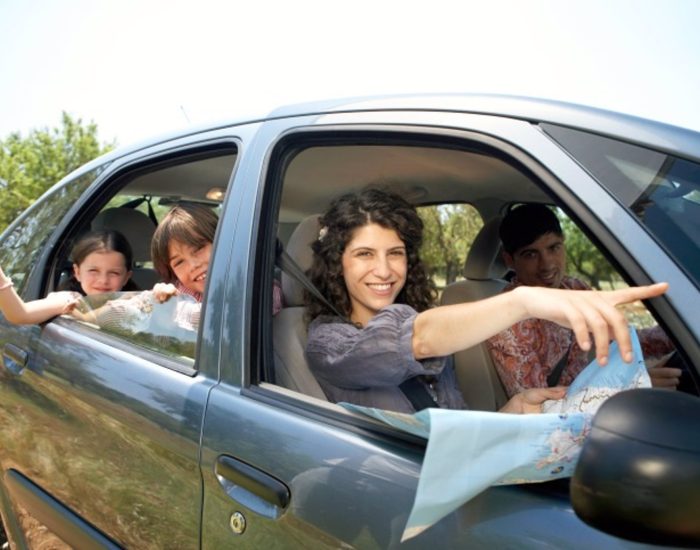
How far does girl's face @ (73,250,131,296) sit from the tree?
33606 millimetres

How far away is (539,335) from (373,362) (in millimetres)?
1092

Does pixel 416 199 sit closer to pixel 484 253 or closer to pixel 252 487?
pixel 484 253

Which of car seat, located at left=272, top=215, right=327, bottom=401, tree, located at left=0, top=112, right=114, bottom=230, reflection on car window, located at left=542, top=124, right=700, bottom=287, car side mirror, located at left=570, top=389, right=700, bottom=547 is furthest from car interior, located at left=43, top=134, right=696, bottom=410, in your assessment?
tree, located at left=0, top=112, right=114, bottom=230

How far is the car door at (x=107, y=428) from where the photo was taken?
146 centimetres

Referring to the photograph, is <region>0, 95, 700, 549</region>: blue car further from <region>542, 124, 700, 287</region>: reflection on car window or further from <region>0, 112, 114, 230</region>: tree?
<region>0, 112, 114, 230</region>: tree

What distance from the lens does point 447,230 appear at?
3639mm

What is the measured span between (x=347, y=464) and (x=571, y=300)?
0.50 meters

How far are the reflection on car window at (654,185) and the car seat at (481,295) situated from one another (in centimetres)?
140

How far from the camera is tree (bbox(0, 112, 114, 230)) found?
3322 centimetres

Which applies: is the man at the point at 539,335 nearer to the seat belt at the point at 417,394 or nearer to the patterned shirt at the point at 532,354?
the patterned shirt at the point at 532,354

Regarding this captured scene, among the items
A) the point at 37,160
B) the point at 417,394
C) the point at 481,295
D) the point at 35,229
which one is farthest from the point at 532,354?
the point at 37,160

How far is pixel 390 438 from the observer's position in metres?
1.14

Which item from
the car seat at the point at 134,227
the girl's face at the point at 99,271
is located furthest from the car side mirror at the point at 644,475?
the car seat at the point at 134,227

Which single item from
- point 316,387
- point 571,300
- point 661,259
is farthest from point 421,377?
point 661,259
